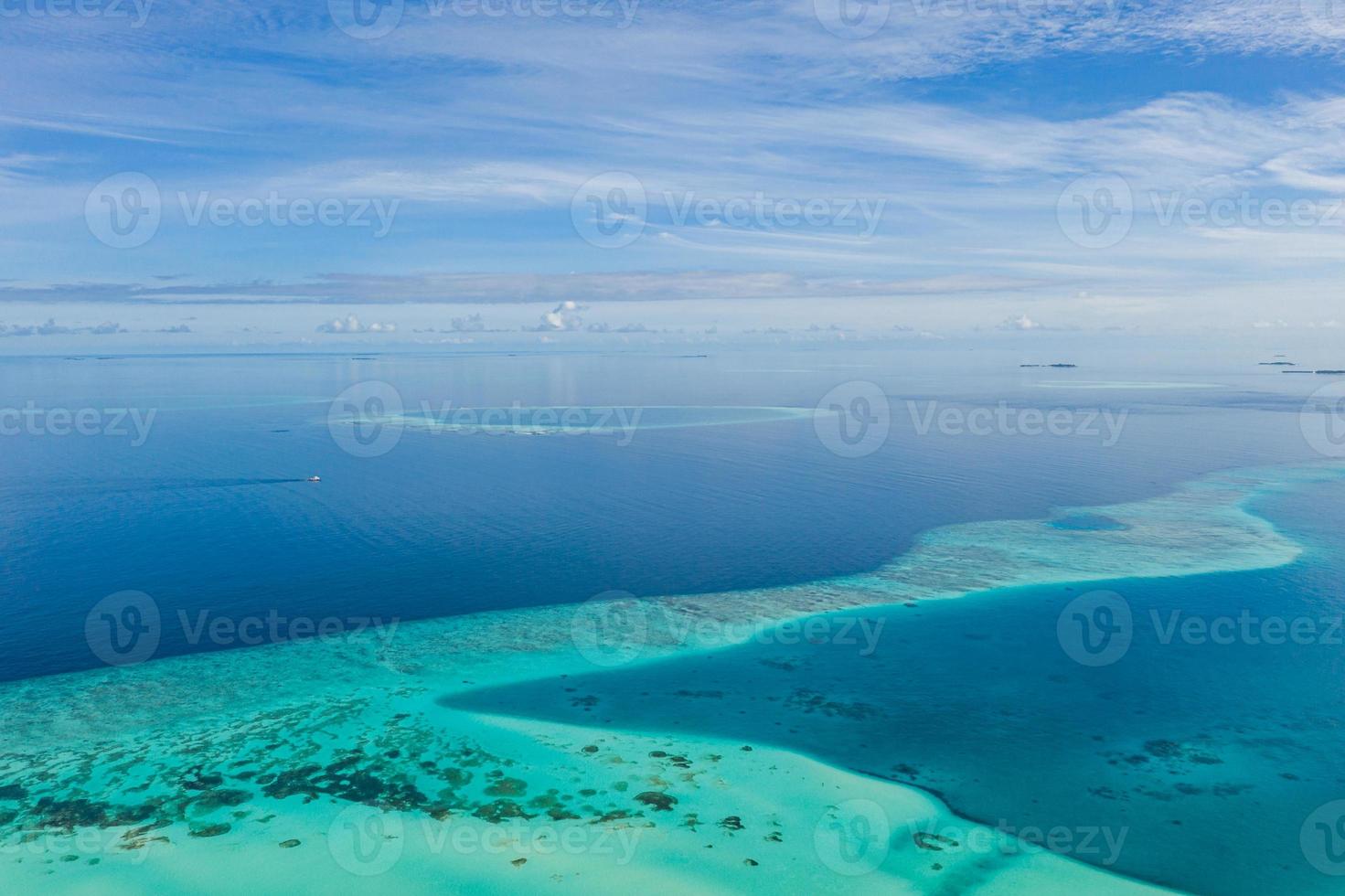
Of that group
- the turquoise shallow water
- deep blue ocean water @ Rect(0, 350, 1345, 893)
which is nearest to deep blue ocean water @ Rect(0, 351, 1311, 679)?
deep blue ocean water @ Rect(0, 350, 1345, 893)

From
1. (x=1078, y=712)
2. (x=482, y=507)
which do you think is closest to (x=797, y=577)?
(x=1078, y=712)

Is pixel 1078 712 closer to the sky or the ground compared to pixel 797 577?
closer to the ground

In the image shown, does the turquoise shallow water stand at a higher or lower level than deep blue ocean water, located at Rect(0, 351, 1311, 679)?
lower

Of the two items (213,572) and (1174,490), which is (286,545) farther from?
(1174,490)

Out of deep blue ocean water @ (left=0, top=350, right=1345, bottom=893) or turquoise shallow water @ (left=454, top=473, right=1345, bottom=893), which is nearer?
turquoise shallow water @ (left=454, top=473, right=1345, bottom=893)

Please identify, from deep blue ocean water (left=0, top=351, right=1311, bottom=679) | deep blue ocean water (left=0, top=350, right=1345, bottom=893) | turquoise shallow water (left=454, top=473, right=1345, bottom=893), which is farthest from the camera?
deep blue ocean water (left=0, top=351, right=1311, bottom=679)

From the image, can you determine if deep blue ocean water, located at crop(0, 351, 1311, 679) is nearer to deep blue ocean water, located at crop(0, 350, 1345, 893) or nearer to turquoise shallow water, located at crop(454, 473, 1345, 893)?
deep blue ocean water, located at crop(0, 350, 1345, 893)

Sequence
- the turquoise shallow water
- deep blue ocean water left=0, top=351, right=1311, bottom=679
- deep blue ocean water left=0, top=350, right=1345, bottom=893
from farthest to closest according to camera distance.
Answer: deep blue ocean water left=0, top=351, right=1311, bottom=679 → deep blue ocean water left=0, top=350, right=1345, bottom=893 → the turquoise shallow water

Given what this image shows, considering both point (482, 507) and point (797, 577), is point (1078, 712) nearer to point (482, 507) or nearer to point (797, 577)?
point (797, 577)

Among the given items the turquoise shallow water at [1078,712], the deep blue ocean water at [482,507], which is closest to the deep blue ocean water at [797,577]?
the turquoise shallow water at [1078,712]

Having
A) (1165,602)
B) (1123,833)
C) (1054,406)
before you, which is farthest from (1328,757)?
(1054,406)
